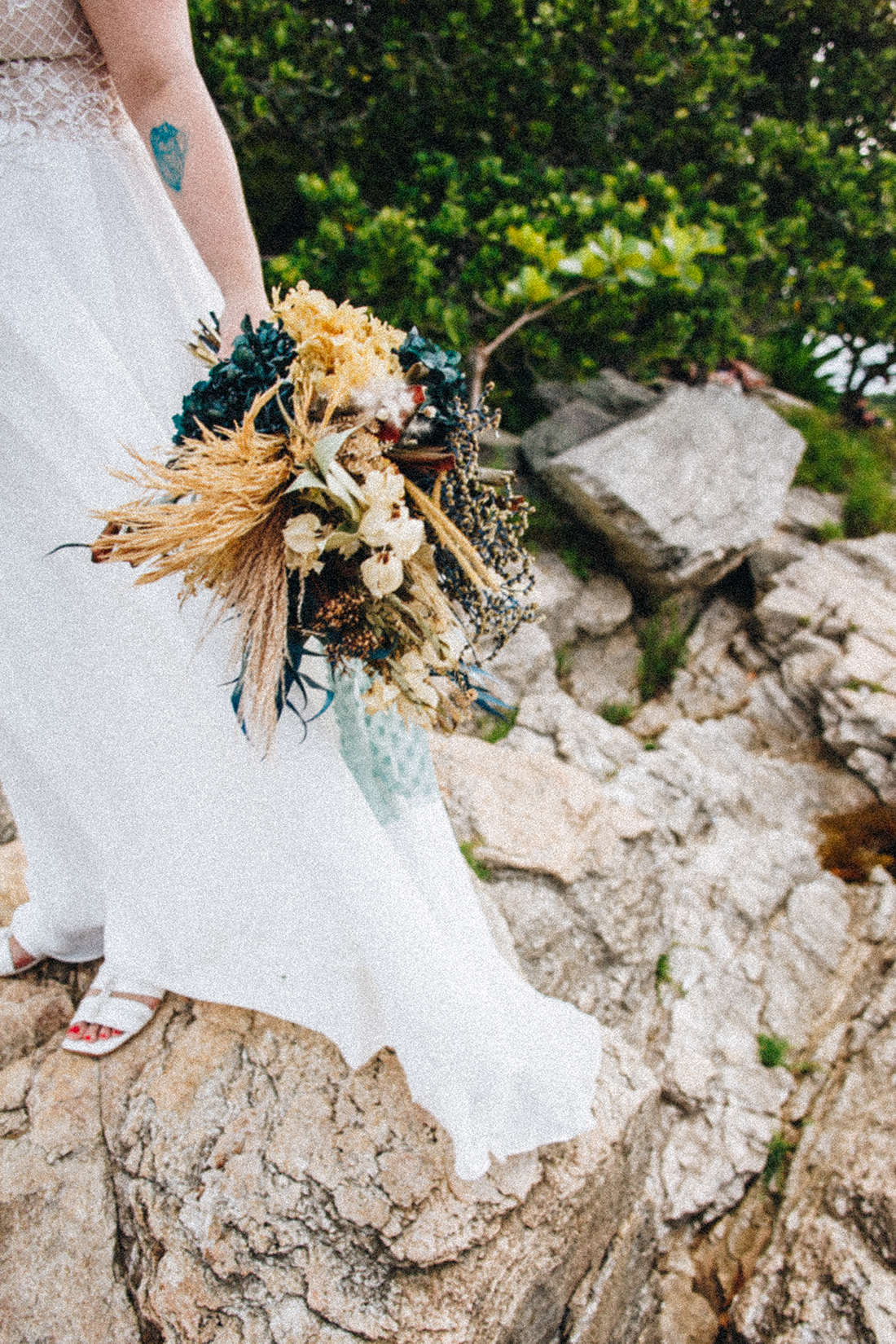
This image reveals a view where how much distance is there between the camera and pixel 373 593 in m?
1.11

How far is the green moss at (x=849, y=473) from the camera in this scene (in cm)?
591

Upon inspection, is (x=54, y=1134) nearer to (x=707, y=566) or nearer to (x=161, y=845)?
(x=161, y=845)

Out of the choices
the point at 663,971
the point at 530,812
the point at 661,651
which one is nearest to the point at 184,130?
the point at 530,812

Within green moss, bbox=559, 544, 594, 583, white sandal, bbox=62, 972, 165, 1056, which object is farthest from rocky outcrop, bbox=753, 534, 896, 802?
white sandal, bbox=62, 972, 165, 1056

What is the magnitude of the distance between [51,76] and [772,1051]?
4.04 meters

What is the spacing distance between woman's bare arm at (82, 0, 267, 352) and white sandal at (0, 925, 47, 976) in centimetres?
168

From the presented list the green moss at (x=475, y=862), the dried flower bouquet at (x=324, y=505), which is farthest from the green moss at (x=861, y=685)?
the dried flower bouquet at (x=324, y=505)

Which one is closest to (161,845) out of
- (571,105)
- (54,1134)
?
(54,1134)

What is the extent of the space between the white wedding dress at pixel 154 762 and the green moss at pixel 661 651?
3617 millimetres

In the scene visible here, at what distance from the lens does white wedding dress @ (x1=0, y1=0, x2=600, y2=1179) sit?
50.7 inches

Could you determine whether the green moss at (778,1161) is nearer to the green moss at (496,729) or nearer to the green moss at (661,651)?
the green moss at (496,729)

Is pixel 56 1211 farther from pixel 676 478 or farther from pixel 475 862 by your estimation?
pixel 676 478

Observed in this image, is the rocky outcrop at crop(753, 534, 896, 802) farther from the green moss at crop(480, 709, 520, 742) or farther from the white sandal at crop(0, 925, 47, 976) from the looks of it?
the white sandal at crop(0, 925, 47, 976)

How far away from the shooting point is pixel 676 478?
4.97 metres
